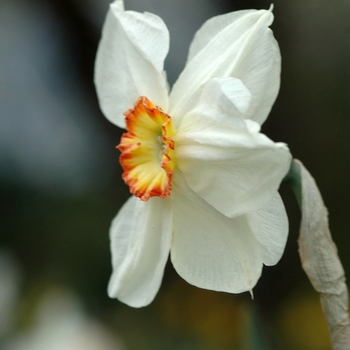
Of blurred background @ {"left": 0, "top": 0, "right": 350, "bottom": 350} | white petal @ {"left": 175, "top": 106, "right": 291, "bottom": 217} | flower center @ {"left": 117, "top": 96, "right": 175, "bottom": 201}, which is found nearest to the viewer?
white petal @ {"left": 175, "top": 106, "right": 291, "bottom": 217}

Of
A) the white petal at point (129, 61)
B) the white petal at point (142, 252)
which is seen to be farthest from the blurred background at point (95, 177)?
the white petal at point (129, 61)

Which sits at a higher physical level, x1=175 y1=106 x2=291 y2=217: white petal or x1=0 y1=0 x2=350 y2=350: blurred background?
x1=175 y1=106 x2=291 y2=217: white petal

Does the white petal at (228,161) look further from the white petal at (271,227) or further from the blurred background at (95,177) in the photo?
the blurred background at (95,177)

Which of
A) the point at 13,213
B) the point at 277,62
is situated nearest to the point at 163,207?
the point at 277,62

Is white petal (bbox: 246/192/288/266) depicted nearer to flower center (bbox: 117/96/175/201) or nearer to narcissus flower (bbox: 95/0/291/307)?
narcissus flower (bbox: 95/0/291/307)

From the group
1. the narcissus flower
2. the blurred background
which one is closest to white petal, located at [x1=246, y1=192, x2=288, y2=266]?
the narcissus flower

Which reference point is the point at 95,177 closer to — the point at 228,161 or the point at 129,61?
the point at 129,61
